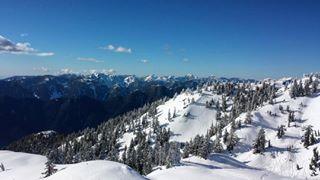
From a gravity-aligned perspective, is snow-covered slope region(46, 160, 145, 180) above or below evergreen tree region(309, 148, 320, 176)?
above

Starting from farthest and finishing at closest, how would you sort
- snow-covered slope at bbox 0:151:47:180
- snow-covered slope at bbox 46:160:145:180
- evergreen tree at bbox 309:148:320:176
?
evergreen tree at bbox 309:148:320:176
snow-covered slope at bbox 0:151:47:180
snow-covered slope at bbox 46:160:145:180

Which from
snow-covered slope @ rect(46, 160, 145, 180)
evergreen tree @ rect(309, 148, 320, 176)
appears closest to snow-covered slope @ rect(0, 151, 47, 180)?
snow-covered slope @ rect(46, 160, 145, 180)

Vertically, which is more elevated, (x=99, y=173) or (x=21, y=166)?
(x=99, y=173)

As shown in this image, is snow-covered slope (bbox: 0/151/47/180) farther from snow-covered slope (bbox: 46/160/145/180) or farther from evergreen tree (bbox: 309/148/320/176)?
evergreen tree (bbox: 309/148/320/176)

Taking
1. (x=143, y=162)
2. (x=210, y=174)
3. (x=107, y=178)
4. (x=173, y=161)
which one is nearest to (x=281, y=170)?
(x=143, y=162)

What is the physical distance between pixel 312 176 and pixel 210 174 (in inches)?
4176

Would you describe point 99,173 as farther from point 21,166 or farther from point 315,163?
point 315,163

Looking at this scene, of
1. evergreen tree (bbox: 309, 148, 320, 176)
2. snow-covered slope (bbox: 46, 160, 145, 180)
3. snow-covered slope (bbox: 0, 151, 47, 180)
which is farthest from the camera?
evergreen tree (bbox: 309, 148, 320, 176)

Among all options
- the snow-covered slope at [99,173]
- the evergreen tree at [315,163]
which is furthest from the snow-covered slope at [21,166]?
the evergreen tree at [315,163]

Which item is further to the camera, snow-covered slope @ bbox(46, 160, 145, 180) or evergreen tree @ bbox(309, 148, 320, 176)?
evergreen tree @ bbox(309, 148, 320, 176)

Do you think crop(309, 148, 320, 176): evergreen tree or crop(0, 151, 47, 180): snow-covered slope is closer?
crop(0, 151, 47, 180): snow-covered slope

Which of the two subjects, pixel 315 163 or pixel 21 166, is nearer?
pixel 21 166

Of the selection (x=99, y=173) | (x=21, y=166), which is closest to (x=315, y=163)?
(x=21, y=166)

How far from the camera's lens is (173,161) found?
134875 millimetres
